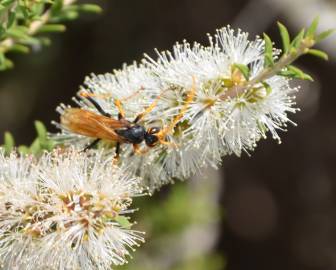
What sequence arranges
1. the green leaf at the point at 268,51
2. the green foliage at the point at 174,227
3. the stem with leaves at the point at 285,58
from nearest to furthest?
1. the stem with leaves at the point at 285,58
2. the green leaf at the point at 268,51
3. the green foliage at the point at 174,227

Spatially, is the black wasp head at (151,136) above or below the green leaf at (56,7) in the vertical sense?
below

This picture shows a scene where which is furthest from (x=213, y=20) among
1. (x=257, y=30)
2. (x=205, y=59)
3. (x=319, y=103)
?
(x=205, y=59)

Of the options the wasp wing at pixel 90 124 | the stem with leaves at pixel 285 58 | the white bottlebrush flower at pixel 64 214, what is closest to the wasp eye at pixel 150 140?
the wasp wing at pixel 90 124

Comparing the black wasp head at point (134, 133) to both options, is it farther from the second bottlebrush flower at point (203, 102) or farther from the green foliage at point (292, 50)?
the green foliage at point (292, 50)

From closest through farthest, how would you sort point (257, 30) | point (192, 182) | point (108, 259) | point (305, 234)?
1. point (108, 259)
2. point (192, 182)
3. point (257, 30)
4. point (305, 234)

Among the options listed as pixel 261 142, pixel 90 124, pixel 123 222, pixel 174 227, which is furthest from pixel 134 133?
pixel 261 142

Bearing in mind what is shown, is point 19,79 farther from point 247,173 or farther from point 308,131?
point 308,131

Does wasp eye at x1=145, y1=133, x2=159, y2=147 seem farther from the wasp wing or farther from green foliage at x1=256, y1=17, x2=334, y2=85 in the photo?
green foliage at x1=256, y1=17, x2=334, y2=85

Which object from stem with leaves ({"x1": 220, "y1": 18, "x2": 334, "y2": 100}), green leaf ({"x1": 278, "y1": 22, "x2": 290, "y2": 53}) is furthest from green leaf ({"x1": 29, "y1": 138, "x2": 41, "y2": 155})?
green leaf ({"x1": 278, "y1": 22, "x2": 290, "y2": 53})
